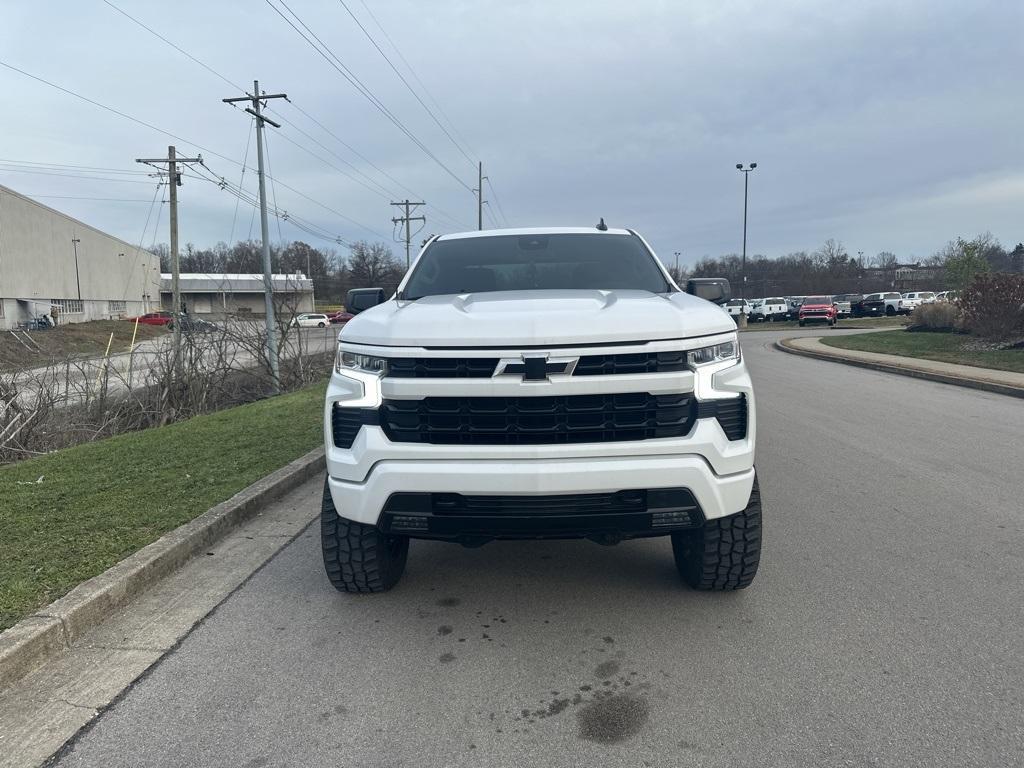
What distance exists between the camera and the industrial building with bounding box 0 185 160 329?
48753 millimetres

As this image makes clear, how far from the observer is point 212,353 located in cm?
1346

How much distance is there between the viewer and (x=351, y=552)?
12.1 feet

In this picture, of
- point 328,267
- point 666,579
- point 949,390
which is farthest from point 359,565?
point 328,267

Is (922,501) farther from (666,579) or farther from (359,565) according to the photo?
(359,565)

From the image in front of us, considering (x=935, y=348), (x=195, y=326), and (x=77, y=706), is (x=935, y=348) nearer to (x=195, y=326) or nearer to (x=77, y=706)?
(x=195, y=326)

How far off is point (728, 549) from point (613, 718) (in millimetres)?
1191

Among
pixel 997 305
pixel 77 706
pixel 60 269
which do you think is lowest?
pixel 77 706

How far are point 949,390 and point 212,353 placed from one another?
13.5 m

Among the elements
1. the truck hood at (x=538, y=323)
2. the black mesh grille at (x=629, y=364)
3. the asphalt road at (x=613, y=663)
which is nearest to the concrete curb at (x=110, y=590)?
the asphalt road at (x=613, y=663)

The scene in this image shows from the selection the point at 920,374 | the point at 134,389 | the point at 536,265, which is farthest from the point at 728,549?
the point at 920,374

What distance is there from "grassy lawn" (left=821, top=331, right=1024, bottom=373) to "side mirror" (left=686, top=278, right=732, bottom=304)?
42.3ft

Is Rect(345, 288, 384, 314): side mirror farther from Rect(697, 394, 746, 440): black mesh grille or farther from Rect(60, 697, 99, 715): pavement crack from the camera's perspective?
Rect(60, 697, 99, 715): pavement crack

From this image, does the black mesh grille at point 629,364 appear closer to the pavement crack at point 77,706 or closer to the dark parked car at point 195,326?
the pavement crack at point 77,706

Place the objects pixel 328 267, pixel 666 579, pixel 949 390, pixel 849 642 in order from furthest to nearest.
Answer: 1. pixel 328 267
2. pixel 949 390
3. pixel 666 579
4. pixel 849 642
